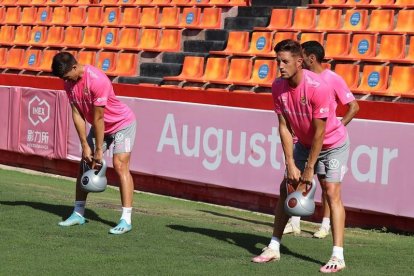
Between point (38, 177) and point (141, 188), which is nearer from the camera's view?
point (141, 188)

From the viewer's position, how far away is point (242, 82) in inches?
640

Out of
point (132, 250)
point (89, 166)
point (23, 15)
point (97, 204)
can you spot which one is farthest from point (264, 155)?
point (23, 15)

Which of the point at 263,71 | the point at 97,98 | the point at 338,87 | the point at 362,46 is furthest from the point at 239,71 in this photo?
the point at 97,98

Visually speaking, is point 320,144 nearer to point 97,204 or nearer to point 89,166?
point 89,166

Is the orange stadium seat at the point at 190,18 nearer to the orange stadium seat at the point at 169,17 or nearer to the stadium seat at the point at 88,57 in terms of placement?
the orange stadium seat at the point at 169,17

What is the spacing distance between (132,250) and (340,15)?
9.07m

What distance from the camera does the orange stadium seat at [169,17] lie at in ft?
64.2

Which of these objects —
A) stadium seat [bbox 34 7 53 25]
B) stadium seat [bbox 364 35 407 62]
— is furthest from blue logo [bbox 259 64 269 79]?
stadium seat [bbox 34 7 53 25]

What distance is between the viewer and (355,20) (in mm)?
16297

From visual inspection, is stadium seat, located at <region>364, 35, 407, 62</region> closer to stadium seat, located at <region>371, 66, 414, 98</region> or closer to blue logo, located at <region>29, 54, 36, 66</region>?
stadium seat, located at <region>371, 66, 414, 98</region>

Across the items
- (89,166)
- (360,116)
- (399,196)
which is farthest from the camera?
(360,116)

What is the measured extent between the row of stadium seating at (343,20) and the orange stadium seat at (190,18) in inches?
79.7

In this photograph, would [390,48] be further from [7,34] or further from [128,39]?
[7,34]

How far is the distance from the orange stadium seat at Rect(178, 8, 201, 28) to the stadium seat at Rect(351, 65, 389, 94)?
5.12 meters
